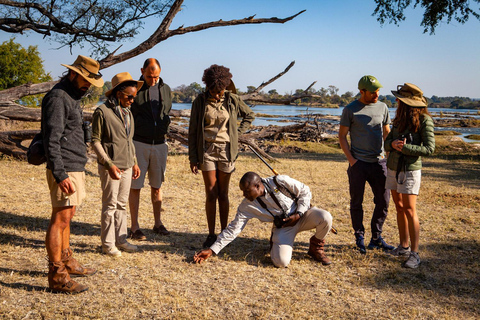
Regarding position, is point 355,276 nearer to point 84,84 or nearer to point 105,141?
point 105,141

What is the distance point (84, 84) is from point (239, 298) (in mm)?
2152

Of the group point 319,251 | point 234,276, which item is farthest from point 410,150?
point 234,276

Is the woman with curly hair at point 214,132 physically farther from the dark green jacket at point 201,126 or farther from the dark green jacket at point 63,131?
the dark green jacket at point 63,131

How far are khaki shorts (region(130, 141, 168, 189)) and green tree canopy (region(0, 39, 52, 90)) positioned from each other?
17.6 metres

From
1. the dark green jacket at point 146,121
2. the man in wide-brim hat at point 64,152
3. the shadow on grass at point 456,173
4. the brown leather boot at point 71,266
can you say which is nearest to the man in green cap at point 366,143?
the dark green jacket at point 146,121

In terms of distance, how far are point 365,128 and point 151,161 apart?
2426 millimetres

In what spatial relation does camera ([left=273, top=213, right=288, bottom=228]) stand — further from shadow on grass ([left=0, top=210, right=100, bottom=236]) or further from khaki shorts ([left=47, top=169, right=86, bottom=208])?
shadow on grass ([left=0, top=210, right=100, bottom=236])

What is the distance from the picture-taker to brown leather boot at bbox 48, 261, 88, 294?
11.5 ft

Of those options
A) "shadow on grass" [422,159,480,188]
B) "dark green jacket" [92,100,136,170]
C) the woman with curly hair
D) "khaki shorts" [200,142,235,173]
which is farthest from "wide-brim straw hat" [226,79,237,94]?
"shadow on grass" [422,159,480,188]

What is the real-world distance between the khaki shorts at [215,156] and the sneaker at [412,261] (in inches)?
81.9

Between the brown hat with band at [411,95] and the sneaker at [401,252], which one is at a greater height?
the brown hat with band at [411,95]

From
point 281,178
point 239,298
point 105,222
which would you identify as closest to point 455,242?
point 281,178

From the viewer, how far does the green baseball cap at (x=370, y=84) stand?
15.4 feet

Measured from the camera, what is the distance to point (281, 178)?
14.4 feet
